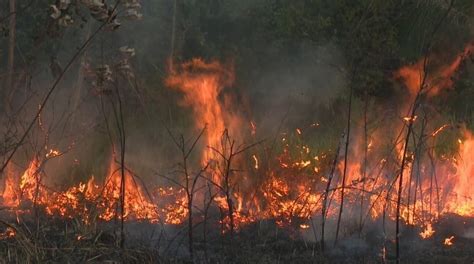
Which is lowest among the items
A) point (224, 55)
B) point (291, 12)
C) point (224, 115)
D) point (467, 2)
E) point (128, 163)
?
point (128, 163)

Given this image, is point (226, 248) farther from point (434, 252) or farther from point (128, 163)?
point (128, 163)

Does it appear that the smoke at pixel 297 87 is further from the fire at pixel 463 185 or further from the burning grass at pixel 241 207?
the fire at pixel 463 185

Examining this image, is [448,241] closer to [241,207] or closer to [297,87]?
[241,207]

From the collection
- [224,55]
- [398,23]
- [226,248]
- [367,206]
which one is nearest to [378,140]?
[367,206]

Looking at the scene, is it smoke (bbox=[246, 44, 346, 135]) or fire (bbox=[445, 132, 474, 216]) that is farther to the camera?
smoke (bbox=[246, 44, 346, 135])

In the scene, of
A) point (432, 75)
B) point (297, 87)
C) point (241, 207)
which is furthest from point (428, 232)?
point (297, 87)

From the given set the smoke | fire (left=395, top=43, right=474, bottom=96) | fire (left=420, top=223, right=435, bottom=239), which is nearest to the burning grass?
fire (left=420, top=223, right=435, bottom=239)

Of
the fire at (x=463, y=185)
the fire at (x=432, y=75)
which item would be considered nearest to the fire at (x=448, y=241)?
the fire at (x=463, y=185)

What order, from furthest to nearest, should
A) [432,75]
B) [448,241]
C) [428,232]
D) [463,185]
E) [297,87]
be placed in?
[297,87] → [432,75] → [463,185] → [428,232] → [448,241]

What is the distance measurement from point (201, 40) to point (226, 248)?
16.2 meters

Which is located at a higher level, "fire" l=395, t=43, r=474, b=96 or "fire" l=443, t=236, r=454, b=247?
"fire" l=395, t=43, r=474, b=96

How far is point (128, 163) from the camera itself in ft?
22.8

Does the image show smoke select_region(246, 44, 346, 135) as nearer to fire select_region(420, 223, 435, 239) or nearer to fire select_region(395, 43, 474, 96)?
fire select_region(395, 43, 474, 96)

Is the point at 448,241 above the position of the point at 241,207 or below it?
below
